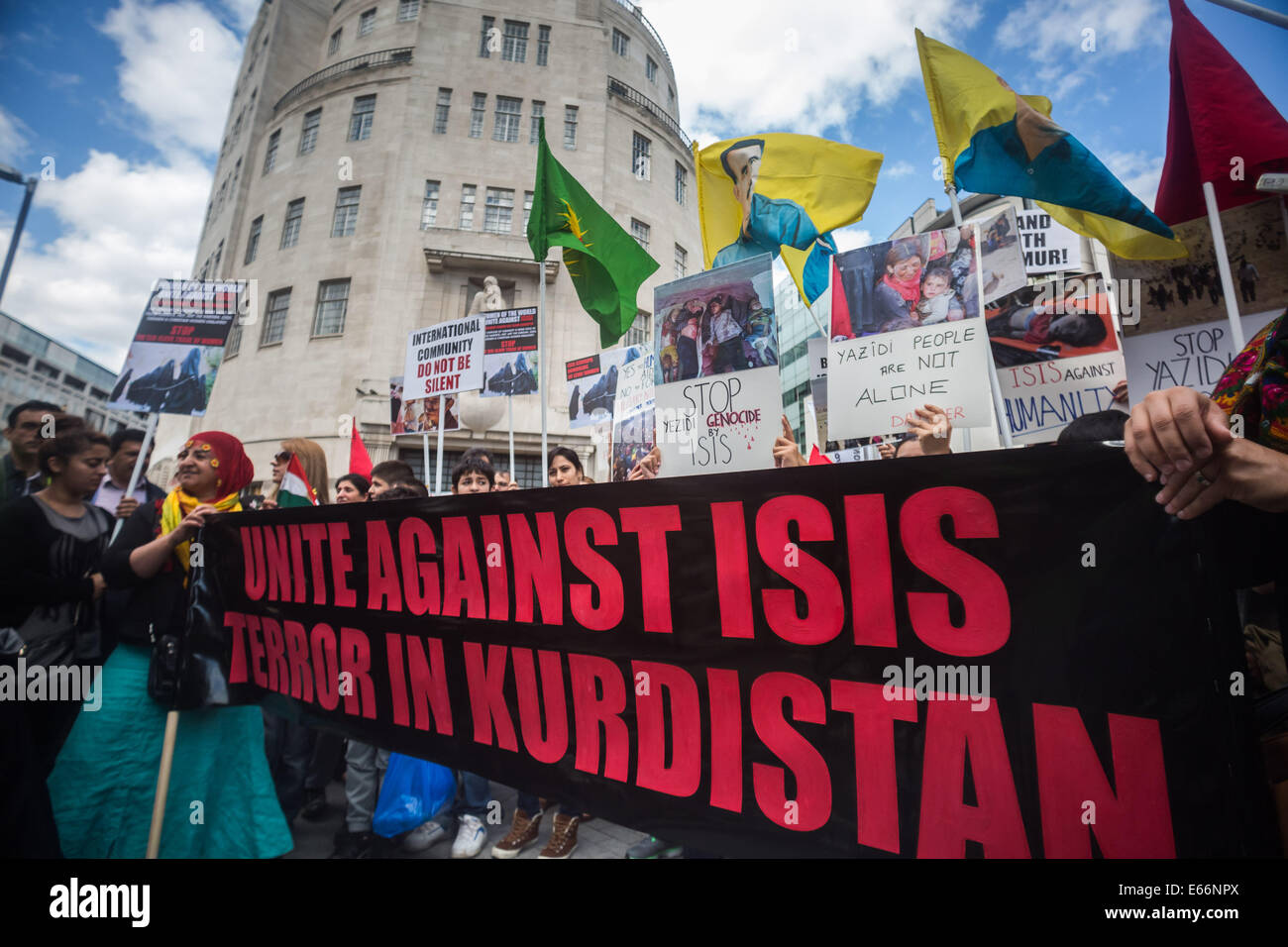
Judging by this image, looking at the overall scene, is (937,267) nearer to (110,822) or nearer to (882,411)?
(882,411)

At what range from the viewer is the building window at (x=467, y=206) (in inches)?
683

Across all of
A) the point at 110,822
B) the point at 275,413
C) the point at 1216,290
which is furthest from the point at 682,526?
the point at 275,413

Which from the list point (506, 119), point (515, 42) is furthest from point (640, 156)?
point (515, 42)

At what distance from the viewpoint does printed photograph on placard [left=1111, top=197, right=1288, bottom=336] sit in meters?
2.79

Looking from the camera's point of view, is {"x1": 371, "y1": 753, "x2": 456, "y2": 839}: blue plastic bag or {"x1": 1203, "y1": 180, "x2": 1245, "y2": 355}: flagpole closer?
{"x1": 1203, "y1": 180, "x2": 1245, "y2": 355}: flagpole

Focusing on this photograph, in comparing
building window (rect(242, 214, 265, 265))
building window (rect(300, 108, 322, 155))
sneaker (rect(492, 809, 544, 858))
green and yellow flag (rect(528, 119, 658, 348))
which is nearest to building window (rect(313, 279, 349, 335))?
building window (rect(242, 214, 265, 265))

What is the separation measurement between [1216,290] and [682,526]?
3372 mm

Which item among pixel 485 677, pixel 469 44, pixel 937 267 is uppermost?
pixel 469 44

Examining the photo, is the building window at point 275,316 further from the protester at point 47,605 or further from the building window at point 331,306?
the protester at point 47,605

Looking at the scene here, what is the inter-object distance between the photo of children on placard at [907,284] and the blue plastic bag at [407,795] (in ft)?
11.7

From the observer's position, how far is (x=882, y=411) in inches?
121

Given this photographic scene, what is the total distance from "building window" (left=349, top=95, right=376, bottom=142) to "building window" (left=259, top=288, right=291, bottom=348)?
5.91 m

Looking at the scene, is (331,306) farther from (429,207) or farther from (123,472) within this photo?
(123,472)

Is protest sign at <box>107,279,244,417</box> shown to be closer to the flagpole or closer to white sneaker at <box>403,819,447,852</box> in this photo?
white sneaker at <box>403,819,447,852</box>
